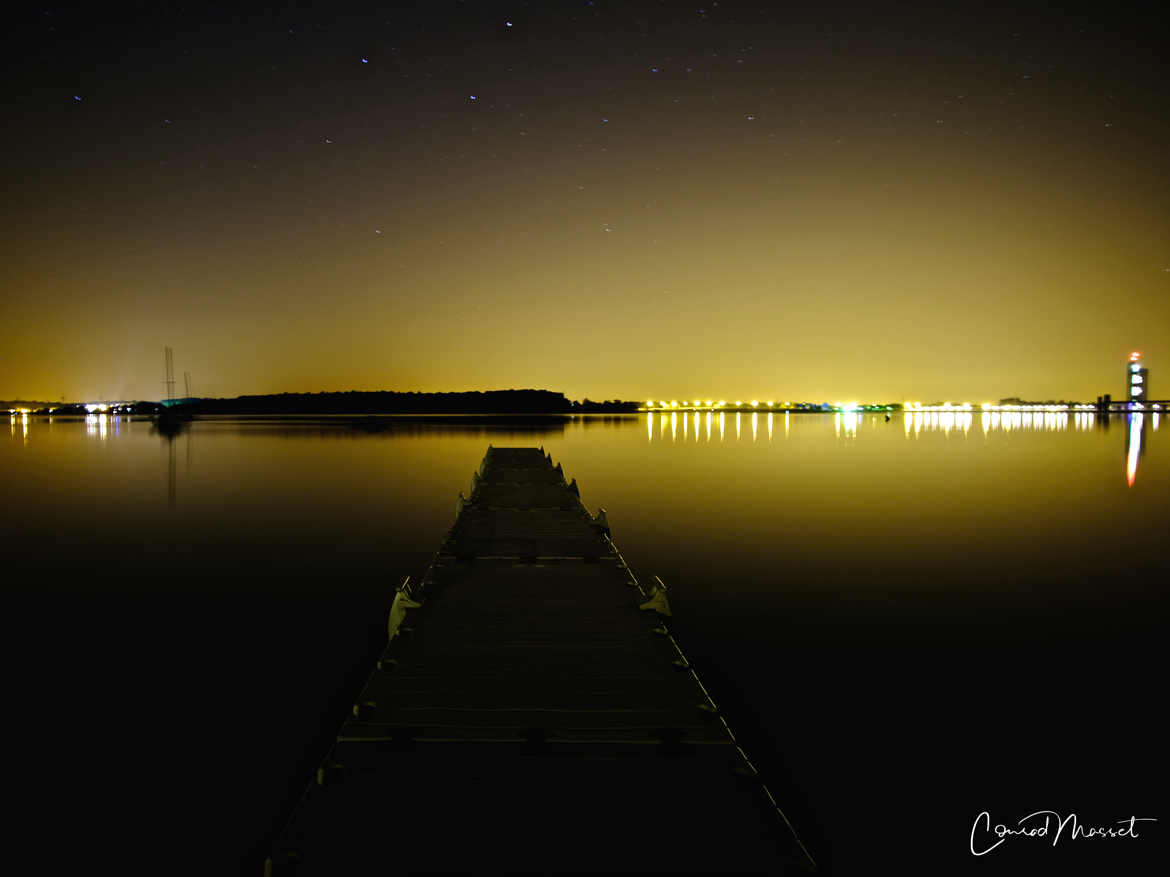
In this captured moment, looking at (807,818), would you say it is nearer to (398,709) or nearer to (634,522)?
(398,709)

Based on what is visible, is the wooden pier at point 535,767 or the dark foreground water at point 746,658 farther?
the dark foreground water at point 746,658

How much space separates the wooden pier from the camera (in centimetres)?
388

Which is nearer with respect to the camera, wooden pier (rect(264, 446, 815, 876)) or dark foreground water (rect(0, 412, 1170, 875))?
wooden pier (rect(264, 446, 815, 876))

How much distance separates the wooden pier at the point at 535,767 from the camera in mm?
3877

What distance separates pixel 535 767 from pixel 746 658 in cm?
464

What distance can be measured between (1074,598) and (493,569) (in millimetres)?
9171

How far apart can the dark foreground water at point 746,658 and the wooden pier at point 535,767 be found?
0.24 metres

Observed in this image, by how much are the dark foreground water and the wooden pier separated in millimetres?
240

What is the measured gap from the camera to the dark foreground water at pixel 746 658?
525 cm

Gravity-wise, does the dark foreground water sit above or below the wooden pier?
below

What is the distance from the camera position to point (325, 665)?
848 cm

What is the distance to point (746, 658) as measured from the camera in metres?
8.66

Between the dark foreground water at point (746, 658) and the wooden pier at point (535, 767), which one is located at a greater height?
the wooden pier at point (535, 767)

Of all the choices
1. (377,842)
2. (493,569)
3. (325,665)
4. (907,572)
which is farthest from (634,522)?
(377,842)
